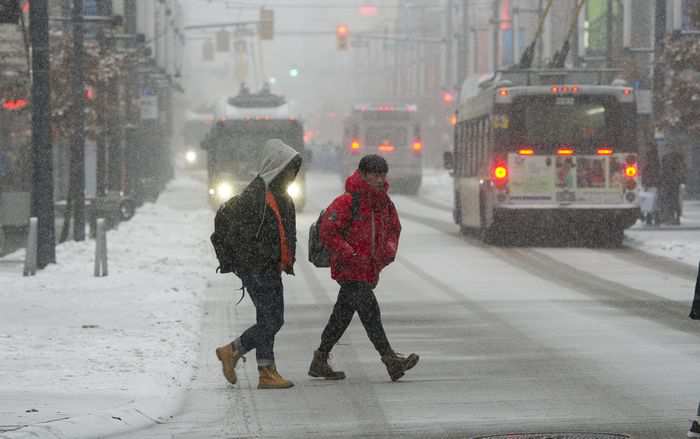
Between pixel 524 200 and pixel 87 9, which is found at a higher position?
pixel 87 9

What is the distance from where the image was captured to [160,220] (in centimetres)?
3934

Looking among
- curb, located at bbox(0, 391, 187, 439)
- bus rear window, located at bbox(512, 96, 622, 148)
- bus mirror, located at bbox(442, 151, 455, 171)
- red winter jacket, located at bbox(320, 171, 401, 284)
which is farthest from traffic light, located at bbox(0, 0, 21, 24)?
bus mirror, located at bbox(442, 151, 455, 171)

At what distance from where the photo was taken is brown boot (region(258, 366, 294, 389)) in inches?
451

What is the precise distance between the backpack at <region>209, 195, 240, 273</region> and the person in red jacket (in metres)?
0.72

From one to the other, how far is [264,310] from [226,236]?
563mm

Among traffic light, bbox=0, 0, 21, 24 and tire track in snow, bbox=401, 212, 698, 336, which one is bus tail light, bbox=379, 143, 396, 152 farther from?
traffic light, bbox=0, 0, 21, 24

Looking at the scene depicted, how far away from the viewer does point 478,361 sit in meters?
13.0

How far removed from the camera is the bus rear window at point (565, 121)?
29.2 metres

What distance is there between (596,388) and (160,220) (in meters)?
28.8

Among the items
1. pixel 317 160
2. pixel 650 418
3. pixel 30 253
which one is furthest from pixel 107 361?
pixel 317 160

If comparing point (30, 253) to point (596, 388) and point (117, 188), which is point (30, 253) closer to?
point (596, 388)

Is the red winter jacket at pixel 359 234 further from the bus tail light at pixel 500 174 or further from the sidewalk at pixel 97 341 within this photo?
the bus tail light at pixel 500 174

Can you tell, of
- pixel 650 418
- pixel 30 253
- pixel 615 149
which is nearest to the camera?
pixel 650 418

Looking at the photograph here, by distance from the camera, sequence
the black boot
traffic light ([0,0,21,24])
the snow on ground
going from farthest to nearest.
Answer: traffic light ([0,0,21,24]) < the black boot < the snow on ground
